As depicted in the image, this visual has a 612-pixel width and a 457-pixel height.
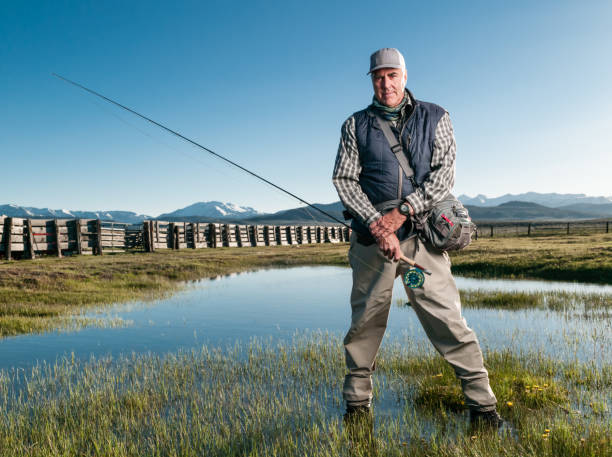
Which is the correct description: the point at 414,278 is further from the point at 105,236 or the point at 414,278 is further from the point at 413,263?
the point at 105,236

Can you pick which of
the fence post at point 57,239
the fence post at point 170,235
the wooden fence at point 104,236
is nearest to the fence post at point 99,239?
the wooden fence at point 104,236

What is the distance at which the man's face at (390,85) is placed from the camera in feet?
12.5

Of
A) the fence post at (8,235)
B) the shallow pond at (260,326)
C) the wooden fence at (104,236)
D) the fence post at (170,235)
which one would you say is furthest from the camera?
the fence post at (170,235)

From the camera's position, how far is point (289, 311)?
1107 cm

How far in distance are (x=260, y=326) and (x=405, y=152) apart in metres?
6.22

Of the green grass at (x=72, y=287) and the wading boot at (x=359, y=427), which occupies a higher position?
the green grass at (x=72, y=287)

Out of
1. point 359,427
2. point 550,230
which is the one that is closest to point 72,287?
point 359,427

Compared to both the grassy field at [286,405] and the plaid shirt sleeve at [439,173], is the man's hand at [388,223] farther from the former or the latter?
the grassy field at [286,405]

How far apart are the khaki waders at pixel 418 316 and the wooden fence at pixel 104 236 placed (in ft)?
74.1

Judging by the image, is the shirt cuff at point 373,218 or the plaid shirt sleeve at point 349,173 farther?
the plaid shirt sleeve at point 349,173

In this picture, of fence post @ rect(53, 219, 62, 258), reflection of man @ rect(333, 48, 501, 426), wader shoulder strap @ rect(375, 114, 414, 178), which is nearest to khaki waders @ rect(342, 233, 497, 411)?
reflection of man @ rect(333, 48, 501, 426)

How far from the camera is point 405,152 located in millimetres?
3848

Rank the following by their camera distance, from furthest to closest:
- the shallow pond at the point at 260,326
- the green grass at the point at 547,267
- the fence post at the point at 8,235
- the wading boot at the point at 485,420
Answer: the fence post at the point at 8,235, the green grass at the point at 547,267, the shallow pond at the point at 260,326, the wading boot at the point at 485,420

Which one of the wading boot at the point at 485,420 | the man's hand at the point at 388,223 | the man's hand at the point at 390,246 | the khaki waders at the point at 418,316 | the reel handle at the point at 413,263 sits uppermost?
the man's hand at the point at 388,223
